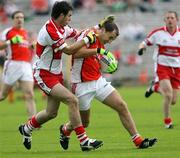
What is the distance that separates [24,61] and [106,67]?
23.4 ft

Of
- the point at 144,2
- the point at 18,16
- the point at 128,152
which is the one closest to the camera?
the point at 128,152

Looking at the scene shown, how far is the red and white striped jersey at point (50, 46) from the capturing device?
1280 cm

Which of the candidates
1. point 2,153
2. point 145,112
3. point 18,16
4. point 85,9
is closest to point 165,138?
point 2,153

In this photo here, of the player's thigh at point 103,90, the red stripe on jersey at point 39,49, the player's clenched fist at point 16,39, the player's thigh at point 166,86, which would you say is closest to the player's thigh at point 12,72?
the player's clenched fist at point 16,39

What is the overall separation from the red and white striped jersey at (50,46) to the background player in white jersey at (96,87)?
31 cm

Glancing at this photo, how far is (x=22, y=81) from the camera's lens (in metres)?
19.8

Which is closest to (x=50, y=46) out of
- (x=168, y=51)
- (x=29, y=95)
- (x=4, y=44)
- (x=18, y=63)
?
(x=4, y=44)

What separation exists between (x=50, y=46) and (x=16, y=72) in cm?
686

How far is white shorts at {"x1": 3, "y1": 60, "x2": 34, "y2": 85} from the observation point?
19.8 m

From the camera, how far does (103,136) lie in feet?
51.5

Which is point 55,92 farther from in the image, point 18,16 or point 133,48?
point 133,48

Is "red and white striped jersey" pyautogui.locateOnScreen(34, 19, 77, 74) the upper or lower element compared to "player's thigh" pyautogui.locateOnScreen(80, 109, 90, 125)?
upper

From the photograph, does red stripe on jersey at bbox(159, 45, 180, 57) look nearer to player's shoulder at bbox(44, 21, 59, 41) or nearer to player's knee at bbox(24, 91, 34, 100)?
player's knee at bbox(24, 91, 34, 100)

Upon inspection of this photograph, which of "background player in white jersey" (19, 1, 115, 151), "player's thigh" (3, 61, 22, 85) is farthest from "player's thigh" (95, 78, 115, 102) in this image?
"player's thigh" (3, 61, 22, 85)
